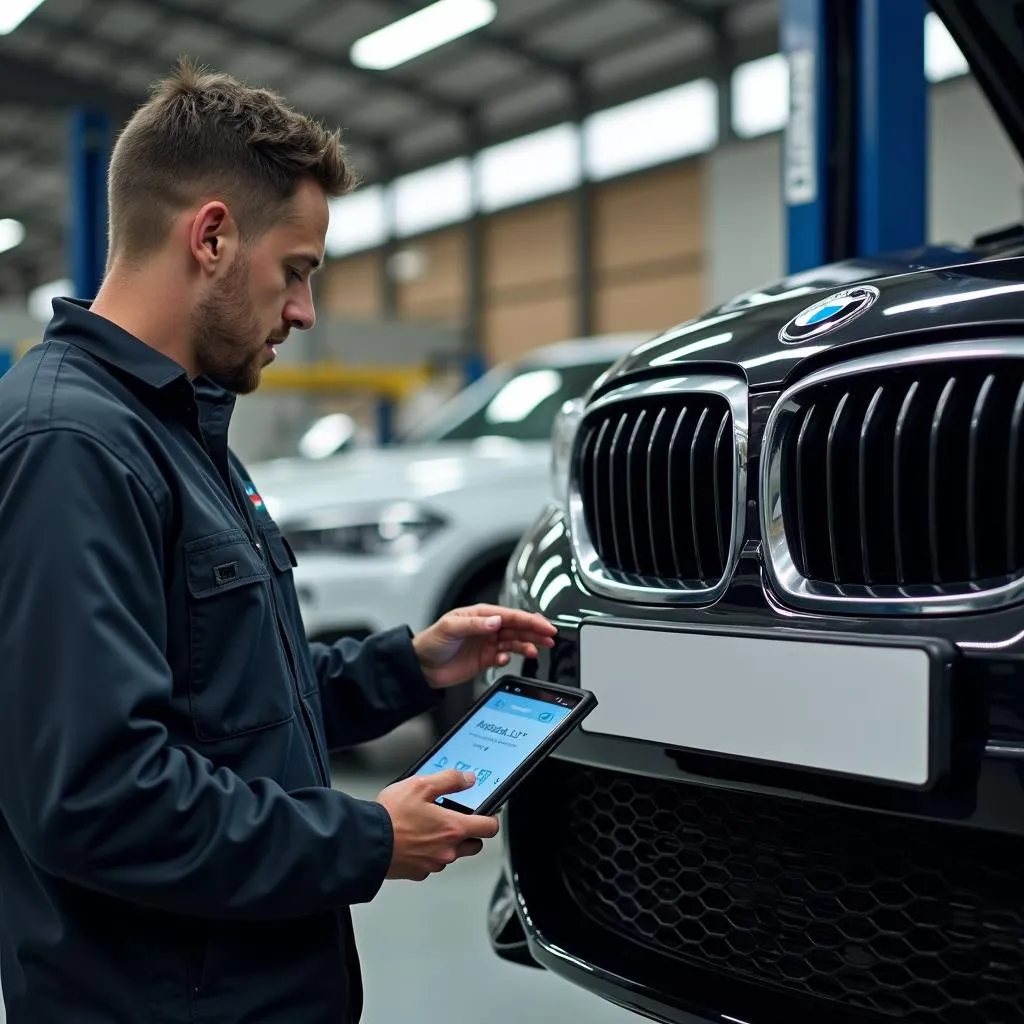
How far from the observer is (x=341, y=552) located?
323cm

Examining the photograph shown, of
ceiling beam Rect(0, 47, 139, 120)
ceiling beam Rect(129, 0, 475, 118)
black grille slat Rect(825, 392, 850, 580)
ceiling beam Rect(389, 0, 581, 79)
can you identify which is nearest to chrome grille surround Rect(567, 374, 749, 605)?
black grille slat Rect(825, 392, 850, 580)

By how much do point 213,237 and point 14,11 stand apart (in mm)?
12368

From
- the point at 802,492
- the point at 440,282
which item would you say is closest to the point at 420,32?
the point at 440,282

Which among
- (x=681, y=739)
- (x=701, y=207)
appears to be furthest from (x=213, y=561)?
(x=701, y=207)

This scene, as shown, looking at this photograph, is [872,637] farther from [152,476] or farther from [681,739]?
[152,476]

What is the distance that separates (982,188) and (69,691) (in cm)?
830

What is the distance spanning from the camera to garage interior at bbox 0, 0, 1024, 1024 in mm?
2734

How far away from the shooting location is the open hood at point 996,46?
174 centimetres

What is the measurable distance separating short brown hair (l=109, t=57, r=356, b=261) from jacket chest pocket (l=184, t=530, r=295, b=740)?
0.30m

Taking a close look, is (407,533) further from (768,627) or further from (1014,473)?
(1014,473)

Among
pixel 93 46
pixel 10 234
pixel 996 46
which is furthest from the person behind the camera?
pixel 10 234

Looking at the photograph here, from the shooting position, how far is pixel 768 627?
4.06ft

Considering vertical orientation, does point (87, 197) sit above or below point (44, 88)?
below

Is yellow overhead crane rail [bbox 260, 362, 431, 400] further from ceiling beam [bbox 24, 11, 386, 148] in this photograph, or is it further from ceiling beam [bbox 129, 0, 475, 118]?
ceiling beam [bbox 129, 0, 475, 118]
